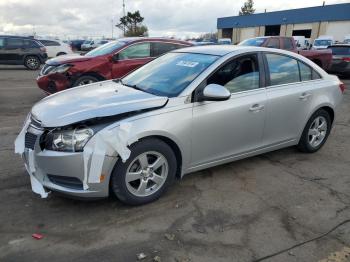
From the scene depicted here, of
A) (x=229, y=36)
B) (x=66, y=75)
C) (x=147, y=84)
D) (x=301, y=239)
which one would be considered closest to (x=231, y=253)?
(x=301, y=239)

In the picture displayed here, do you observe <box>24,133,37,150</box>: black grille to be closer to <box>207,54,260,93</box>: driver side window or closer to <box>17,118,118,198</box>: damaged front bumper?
<box>17,118,118,198</box>: damaged front bumper

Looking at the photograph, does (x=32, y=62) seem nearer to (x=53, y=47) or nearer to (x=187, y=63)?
(x=53, y=47)

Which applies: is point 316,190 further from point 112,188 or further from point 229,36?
point 229,36

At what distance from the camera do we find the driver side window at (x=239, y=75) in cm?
407

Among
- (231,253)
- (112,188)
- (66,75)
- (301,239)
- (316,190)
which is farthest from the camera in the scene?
(66,75)

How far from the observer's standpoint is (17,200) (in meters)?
3.71

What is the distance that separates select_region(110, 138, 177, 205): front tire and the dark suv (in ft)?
52.4

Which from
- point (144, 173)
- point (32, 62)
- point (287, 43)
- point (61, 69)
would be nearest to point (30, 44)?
point (32, 62)

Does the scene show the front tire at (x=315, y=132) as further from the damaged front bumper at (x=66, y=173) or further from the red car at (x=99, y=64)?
the red car at (x=99, y=64)

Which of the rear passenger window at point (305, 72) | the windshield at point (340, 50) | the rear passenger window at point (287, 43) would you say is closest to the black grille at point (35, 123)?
the rear passenger window at point (305, 72)

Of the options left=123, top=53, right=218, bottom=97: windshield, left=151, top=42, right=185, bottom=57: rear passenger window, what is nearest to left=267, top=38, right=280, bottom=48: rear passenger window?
left=151, top=42, right=185, bottom=57: rear passenger window

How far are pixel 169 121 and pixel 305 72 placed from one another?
8.28 feet

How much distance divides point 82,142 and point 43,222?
894 millimetres

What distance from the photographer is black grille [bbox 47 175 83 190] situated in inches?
128
